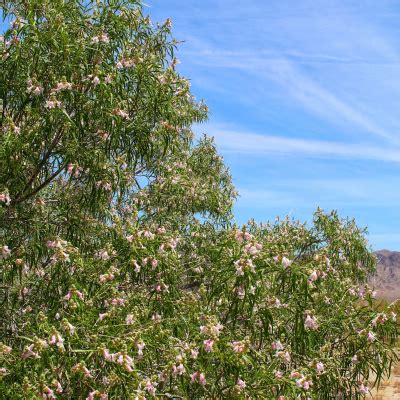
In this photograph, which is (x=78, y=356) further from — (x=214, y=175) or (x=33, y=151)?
(x=214, y=175)

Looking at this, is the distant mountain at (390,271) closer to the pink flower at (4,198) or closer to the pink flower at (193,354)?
the pink flower at (4,198)

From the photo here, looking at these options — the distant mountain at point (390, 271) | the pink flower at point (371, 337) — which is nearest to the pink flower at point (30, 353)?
the pink flower at point (371, 337)

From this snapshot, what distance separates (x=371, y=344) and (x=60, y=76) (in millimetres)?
3818

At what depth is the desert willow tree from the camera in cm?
446

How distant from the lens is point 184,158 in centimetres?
981

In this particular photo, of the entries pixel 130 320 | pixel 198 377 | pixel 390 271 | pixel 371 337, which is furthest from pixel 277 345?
pixel 390 271

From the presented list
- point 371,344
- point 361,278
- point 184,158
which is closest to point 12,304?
point 371,344

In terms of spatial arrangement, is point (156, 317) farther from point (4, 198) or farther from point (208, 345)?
point (4, 198)

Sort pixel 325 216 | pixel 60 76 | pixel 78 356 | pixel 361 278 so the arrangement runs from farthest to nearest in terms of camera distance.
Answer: pixel 361 278 < pixel 325 216 < pixel 60 76 < pixel 78 356

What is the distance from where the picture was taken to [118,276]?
5555 mm

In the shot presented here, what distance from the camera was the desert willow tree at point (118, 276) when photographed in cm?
446

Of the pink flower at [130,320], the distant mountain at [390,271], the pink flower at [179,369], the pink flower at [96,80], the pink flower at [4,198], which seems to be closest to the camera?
the pink flower at [179,369]

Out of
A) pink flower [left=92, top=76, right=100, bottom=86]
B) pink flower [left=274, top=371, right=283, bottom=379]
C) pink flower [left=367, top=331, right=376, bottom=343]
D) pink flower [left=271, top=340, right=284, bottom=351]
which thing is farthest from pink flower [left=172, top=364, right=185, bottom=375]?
pink flower [left=92, top=76, right=100, bottom=86]

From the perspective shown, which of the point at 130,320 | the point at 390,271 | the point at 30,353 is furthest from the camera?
the point at 390,271
